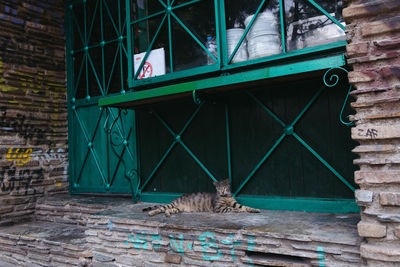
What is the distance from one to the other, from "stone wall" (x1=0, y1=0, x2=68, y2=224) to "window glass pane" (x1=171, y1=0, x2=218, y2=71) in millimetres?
3577

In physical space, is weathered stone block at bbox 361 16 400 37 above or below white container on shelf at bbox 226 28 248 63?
below

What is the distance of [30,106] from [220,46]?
4.33 m

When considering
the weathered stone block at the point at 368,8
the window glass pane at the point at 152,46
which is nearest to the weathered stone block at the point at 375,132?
the weathered stone block at the point at 368,8

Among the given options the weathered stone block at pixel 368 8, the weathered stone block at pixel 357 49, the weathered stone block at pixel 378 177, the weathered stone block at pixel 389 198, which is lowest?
the weathered stone block at pixel 389 198

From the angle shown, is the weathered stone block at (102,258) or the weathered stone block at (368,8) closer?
the weathered stone block at (368,8)

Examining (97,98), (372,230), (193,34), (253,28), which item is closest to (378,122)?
(372,230)

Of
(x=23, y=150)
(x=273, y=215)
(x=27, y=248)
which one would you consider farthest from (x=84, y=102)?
(x=273, y=215)

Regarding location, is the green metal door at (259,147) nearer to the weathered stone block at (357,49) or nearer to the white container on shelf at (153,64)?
the white container on shelf at (153,64)

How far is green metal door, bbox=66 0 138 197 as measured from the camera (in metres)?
6.59

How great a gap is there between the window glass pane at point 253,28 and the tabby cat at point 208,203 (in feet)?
5.68

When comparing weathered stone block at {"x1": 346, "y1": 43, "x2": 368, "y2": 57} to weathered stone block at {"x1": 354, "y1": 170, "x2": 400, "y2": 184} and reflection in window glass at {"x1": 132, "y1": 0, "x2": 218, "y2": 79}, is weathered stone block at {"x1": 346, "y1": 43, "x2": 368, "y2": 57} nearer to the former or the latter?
weathered stone block at {"x1": 354, "y1": 170, "x2": 400, "y2": 184}

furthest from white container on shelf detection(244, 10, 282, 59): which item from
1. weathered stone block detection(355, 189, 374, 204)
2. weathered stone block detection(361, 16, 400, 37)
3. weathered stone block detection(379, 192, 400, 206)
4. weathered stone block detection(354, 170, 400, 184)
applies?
weathered stone block detection(379, 192, 400, 206)

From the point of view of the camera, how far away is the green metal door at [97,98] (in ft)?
21.6

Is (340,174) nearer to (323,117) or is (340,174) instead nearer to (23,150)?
(323,117)
